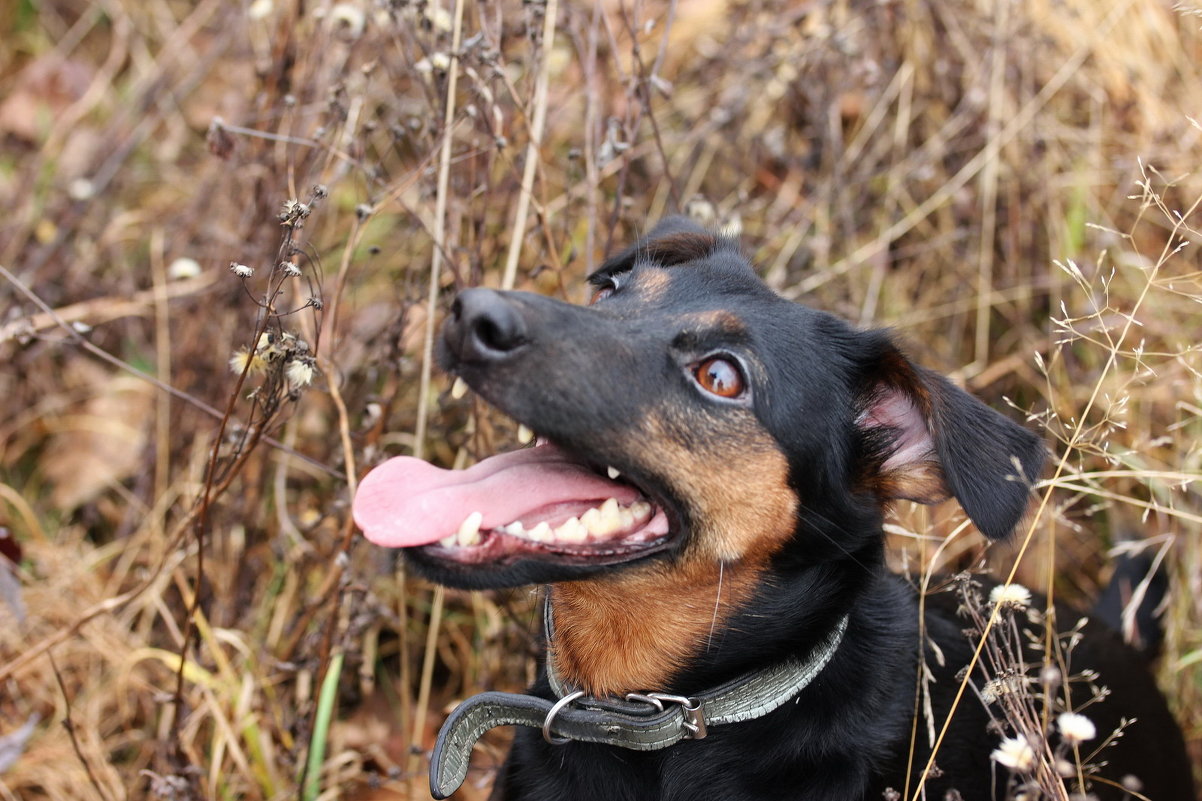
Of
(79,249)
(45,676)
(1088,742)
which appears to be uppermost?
(79,249)

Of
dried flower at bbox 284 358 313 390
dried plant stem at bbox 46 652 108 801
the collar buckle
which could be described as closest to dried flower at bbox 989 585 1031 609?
the collar buckle

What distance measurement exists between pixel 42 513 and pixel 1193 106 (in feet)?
18.4

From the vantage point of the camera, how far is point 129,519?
4555mm

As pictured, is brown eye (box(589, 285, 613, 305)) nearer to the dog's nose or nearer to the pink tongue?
the pink tongue

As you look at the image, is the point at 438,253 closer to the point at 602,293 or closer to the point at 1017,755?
the point at 602,293

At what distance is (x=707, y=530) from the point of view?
2.68 metres

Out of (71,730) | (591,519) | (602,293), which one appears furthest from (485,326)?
(71,730)

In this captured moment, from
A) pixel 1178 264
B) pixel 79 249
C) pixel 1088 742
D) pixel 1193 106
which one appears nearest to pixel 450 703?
pixel 1088 742

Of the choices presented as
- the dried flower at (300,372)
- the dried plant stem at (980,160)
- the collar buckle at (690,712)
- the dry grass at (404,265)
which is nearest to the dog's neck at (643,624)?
the collar buckle at (690,712)

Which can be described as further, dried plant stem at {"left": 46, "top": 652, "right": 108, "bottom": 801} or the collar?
dried plant stem at {"left": 46, "top": 652, "right": 108, "bottom": 801}

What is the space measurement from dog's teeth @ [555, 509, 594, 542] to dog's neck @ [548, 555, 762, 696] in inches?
7.5

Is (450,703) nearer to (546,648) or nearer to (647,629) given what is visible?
(546,648)

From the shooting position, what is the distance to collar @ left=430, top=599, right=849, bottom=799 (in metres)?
2.68

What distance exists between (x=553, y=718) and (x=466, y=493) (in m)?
0.60
